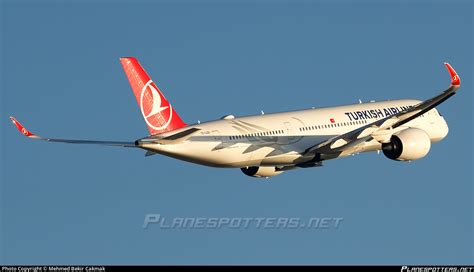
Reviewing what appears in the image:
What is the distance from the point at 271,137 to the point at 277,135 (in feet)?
2.17

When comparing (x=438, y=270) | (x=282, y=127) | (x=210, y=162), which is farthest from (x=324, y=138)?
(x=438, y=270)

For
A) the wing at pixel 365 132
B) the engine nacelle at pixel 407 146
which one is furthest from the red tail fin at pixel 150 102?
the engine nacelle at pixel 407 146

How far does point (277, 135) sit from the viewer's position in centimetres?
8462

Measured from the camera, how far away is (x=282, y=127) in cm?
8525

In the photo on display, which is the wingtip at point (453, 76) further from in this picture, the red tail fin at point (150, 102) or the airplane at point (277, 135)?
the red tail fin at point (150, 102)

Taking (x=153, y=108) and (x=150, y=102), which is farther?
(x=150, y=102)

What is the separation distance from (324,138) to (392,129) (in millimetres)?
4812

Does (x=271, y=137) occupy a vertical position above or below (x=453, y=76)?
below

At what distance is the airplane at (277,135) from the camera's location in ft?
265

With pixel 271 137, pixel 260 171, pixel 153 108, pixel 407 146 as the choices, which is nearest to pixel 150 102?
pixel 153 108

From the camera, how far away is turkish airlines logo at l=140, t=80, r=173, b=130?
275 feet

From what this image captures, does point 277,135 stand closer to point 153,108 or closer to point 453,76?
point 153,108

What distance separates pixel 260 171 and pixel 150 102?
31.8ft

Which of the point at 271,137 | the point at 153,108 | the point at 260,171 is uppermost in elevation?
the point at 153,108
